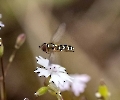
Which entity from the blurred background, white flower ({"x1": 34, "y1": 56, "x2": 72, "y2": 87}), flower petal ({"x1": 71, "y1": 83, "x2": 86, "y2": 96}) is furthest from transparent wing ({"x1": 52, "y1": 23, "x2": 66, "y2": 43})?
the blurred background

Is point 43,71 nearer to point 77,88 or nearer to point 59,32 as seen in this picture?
point 59,32

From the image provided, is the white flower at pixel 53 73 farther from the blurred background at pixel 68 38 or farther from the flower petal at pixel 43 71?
the blurred background at pixel 68 38

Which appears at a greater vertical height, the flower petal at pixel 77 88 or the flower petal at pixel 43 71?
the flower petal at pixel 77 88

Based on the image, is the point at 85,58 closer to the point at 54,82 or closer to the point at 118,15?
the point at 118,15

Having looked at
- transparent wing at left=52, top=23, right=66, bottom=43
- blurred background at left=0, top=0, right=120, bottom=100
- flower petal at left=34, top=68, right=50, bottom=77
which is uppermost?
blurred background at left=0, top=0, right=120, bottom=100

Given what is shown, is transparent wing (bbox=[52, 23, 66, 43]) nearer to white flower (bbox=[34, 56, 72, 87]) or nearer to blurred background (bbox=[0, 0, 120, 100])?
white flower (bbox=[34, 56, 72, 87])

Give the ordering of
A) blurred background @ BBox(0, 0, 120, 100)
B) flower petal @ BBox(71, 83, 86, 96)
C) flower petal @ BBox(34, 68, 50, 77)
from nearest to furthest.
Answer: flower petal @ BBox(34, 68, 50, 77)
flower petal @ BBox(71, 83, 86, 96)
blurred background @ BBox(0, 0, 120, 100)

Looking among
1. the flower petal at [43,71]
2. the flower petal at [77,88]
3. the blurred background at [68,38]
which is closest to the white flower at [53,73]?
the flower petal at [43,71]

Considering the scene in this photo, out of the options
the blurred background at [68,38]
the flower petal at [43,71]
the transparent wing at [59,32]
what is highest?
the blurred background at [68,38]

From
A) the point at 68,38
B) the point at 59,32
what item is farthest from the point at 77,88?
the point at 68,38
